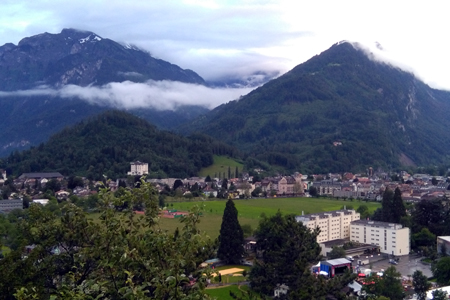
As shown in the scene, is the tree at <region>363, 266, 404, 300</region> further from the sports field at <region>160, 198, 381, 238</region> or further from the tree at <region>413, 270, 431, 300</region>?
the sports field at <region>160, 198, 381, 238</region>

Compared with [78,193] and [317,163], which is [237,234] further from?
[317,163]

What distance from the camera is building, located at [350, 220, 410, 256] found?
127ft

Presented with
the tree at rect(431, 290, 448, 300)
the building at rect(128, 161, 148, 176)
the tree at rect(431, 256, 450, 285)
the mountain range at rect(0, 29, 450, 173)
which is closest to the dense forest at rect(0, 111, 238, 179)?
the building at rect(128, 161, 148, 176)

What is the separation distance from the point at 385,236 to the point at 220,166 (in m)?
62.3

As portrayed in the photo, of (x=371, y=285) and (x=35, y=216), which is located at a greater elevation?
(x=35, y=216)

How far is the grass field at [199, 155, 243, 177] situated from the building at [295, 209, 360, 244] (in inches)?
2028

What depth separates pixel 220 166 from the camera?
10006 cm

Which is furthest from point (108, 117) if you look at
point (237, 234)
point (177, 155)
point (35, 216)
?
point (35, 216)

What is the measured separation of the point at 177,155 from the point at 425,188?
4455cm

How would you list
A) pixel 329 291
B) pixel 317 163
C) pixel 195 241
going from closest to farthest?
1. pixel 195 241
2. pixel 329 291
3. pixel 317 163

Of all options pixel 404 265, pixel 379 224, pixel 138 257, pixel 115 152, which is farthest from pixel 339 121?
pixel 138 257

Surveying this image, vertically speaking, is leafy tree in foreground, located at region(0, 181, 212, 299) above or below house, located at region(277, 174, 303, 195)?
above

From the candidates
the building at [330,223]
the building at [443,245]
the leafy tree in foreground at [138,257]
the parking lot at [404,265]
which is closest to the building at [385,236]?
the parking lot at [404,265]

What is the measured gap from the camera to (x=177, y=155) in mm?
97875
